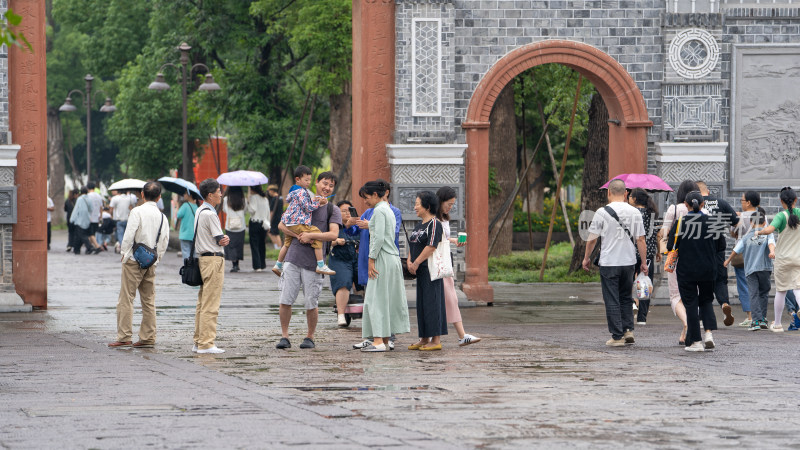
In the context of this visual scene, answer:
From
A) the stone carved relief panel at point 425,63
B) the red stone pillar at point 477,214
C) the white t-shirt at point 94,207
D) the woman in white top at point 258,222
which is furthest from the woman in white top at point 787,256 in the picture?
the white t-shirt at point 94,207

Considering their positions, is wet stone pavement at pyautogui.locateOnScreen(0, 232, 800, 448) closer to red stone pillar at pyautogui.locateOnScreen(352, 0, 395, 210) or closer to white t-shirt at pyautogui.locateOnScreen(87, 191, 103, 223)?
red stone pillar at pyautogui.locateOnScreen(352, 0, 395, 210)

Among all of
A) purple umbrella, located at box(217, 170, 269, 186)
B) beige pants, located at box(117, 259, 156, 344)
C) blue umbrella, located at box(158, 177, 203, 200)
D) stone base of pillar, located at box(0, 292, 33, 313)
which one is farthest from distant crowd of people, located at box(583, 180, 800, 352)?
purple umbrella, located at box(217, 170, 269, 186)

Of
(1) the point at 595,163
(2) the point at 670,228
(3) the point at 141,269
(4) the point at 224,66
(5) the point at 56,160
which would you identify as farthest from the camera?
(5) the point at 56,160

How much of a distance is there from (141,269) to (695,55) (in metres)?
9.10

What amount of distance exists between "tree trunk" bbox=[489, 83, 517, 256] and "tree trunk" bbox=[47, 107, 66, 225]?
109ft

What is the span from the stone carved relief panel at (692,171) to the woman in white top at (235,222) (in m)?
9.35

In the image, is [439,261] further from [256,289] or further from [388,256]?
[256,289]

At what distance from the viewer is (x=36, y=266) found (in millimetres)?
17516

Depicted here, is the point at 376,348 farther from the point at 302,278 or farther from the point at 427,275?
the point at 302,278

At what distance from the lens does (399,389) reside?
991 centimetres

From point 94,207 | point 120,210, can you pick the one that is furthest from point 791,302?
point 94,207

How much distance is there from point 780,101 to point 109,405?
1270cm

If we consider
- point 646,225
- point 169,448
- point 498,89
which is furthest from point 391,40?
point 169,448

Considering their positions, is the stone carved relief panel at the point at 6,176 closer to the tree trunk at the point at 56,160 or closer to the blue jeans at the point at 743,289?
the blue jeans at the point at 743,289
